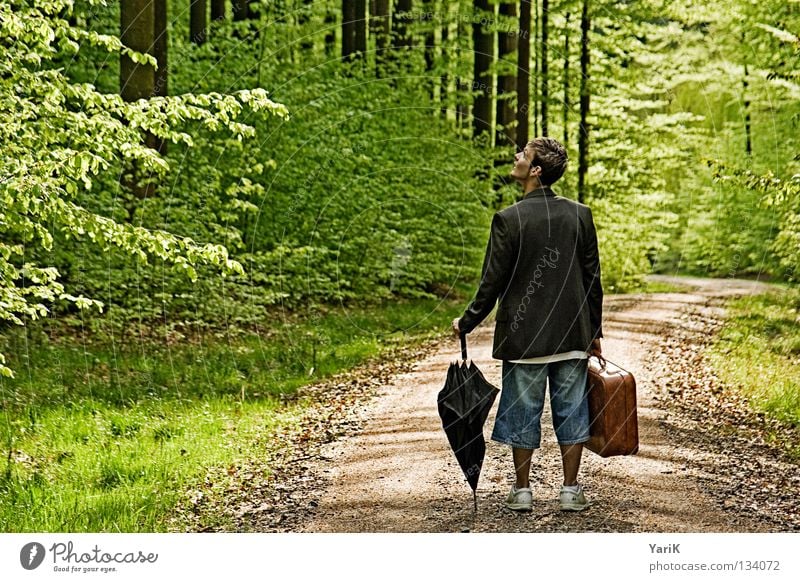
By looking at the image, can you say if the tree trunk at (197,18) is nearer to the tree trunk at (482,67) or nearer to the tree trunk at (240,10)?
the tree trunk at (240,10)

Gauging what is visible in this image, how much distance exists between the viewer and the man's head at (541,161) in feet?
15.3

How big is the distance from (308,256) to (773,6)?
5.43 metres

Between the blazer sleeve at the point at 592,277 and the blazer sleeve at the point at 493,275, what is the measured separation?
428 millimetres

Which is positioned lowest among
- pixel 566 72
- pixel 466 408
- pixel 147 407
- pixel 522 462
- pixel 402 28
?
pixel 147 407

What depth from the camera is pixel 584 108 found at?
11250 mm

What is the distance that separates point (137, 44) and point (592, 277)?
605cm

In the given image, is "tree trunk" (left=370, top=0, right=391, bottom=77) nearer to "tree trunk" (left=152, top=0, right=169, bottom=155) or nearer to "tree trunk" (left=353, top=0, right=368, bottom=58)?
"tree trunk" (left=353, top=0, right=368, bottom=58)

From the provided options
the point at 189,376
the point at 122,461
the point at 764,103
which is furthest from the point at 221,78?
the point at 764,103

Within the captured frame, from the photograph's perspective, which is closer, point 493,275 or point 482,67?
point 493,275

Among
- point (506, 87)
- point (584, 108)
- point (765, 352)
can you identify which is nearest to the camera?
point (765, 352)

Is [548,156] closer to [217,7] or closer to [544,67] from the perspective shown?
[544,67]

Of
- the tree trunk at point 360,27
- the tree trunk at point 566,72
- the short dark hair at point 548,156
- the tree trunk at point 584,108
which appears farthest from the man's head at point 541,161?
the tree trunk at point 360,27

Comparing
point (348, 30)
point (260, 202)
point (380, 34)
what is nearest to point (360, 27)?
point (348, 30)
